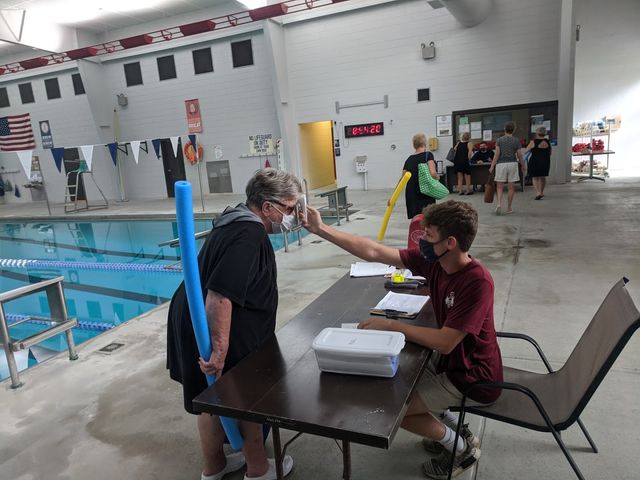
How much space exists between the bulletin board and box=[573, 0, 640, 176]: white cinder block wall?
10.7 feet

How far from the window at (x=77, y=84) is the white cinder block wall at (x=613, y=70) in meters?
15.9

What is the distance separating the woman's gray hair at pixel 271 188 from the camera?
168 cm

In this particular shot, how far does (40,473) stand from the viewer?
2.06 meters

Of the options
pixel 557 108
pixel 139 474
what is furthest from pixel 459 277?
pixel 557 108

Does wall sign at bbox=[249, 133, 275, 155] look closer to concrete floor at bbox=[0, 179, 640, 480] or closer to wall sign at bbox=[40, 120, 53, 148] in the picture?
wall sign at bbox=[40, 120, 53, 148]

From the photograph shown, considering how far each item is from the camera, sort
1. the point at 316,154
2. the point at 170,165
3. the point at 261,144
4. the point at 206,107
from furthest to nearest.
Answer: the point at 170,165, the point at 316,154, the point at 206,107, the point at 261,144

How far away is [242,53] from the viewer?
13.0m

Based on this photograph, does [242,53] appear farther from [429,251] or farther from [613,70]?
[429,251]

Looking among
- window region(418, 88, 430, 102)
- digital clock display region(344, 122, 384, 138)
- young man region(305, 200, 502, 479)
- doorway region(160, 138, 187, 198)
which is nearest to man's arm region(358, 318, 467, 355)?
young man region(305, 200, 502, 479)

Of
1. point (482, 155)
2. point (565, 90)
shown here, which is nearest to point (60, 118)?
point (482, 155)

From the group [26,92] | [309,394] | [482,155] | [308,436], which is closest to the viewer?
[309,394]

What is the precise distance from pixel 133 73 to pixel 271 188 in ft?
49.5

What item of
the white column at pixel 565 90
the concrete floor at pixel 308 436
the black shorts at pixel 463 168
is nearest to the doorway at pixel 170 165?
the black shorts at pixel 463 168

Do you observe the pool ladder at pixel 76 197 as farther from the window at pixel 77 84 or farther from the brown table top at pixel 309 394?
the brown table top at pixel 309 394
